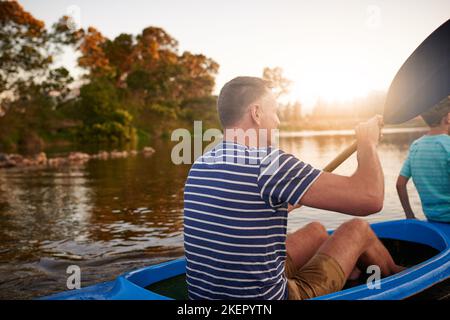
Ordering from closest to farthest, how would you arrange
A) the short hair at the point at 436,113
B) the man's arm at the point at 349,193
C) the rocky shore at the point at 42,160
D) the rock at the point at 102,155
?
the man's arm at the point at 349,193
the short hair at the point at 436,113
the rocky shore at the point at 42,160
the rock at the point at 102,155

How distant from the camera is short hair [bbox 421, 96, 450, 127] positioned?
3777 mm

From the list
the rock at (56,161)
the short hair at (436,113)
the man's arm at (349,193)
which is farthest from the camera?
the rock at (56,161)

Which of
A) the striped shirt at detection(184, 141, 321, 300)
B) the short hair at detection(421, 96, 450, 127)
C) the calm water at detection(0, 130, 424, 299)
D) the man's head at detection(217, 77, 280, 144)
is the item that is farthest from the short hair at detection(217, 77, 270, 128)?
the calm water at detection(0, 130, 424, 299)

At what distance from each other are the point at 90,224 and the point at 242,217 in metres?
6.09

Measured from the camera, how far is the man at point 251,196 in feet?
7.16

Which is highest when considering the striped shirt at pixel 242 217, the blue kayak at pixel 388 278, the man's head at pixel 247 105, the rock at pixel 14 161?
the man's head at pixel 247 105

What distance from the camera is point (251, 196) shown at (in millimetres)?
2221

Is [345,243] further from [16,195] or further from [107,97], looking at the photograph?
[107,97]

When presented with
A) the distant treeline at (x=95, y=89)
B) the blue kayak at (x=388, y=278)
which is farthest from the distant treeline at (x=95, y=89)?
the blue kayak at (x=388, y=278)

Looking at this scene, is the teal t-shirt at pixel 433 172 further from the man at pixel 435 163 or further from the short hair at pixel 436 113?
the short hair at pixel 436 113

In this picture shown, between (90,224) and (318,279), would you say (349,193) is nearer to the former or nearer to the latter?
(318,279)

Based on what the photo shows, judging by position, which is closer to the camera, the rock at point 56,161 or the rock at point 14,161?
the rock at point 14,161

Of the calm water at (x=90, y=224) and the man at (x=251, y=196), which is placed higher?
the man at (x=251, y=196)
